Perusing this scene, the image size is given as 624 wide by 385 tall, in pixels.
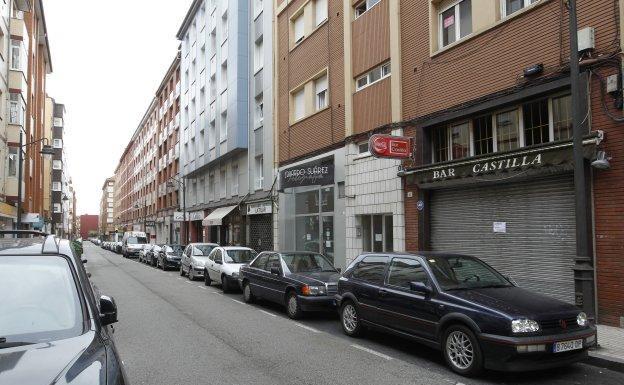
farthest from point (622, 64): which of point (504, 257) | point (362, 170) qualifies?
point (362, 170)

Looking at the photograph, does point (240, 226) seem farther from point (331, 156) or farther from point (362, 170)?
point (362, 170)

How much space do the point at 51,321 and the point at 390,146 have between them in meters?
11.0

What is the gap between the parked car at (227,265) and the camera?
50.2 ft

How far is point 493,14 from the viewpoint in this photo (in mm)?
11719

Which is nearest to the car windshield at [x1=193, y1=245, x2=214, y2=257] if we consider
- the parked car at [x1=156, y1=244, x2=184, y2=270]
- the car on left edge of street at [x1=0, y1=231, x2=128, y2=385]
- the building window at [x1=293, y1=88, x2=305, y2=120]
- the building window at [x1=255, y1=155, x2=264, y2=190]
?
the parked car at [x1=156, y1=244, x2=184, y2=270]

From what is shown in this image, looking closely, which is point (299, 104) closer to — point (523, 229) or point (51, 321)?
point (523, 229)

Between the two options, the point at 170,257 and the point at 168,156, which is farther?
the point at 168,156

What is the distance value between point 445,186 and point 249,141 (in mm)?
16306

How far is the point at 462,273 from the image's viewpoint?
7.35 m

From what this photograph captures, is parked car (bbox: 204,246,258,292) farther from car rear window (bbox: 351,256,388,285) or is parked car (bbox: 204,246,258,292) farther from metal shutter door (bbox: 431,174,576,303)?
car rear window (bbox: 351,256,388,285)

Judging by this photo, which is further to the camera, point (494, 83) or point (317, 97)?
point (317, 97)

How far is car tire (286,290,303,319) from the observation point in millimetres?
10469

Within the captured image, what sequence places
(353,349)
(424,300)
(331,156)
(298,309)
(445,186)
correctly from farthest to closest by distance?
(331,156) → (445,186) → (298,309) → (353,349) → (424,300)

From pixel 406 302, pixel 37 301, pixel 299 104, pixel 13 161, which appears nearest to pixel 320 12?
pixel 299 104
